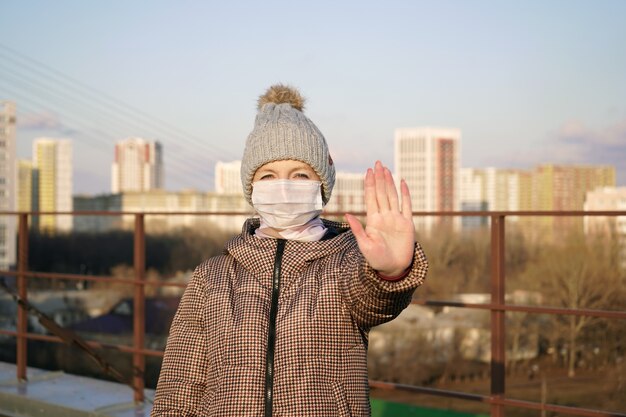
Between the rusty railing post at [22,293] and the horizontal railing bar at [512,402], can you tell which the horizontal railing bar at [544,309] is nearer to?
the horizontal railing bar at [512,402]

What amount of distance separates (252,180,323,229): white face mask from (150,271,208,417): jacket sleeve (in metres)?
0.20


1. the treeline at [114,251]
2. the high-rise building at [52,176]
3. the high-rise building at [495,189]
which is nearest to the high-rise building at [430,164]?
the high-rise building at [495,189]

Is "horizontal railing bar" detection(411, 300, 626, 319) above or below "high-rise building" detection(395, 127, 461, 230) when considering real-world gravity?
below

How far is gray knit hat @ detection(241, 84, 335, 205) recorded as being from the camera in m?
1.84

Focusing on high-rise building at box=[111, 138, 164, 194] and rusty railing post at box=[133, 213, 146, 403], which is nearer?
rusty railing post at box=[133, 213, 146, 403]

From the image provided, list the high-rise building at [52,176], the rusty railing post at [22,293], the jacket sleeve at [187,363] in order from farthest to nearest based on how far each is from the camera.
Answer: the high-rise building at [52,176], the rusty railing post at [22,293], the jacket sleeve at [187,363]

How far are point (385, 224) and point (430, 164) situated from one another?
4890 inches

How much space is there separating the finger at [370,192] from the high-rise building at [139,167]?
12858cm

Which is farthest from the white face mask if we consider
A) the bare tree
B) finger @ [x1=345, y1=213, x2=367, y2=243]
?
the bare tree

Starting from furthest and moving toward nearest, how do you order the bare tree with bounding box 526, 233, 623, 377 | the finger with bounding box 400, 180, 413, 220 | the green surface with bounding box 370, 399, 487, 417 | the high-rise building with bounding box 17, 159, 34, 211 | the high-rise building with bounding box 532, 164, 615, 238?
the high-rise building with bounding box 17, 159, 34, 211, the high-rise building with bounding box 532, 164, 615, 238, the bare tree with bounding box 526, 233, 623, 377, the green surface with bounding box 370, 399, 487, 417, the finger with bounding box 400, 180, 413, 220

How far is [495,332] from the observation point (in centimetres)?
336

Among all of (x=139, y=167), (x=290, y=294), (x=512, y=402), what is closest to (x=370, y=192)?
(x=290, y=294)

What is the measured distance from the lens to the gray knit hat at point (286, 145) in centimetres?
184

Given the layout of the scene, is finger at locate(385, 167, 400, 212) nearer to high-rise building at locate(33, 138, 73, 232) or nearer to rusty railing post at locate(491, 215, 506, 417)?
rusty railing post at locate(491, 215, 506, 417)
